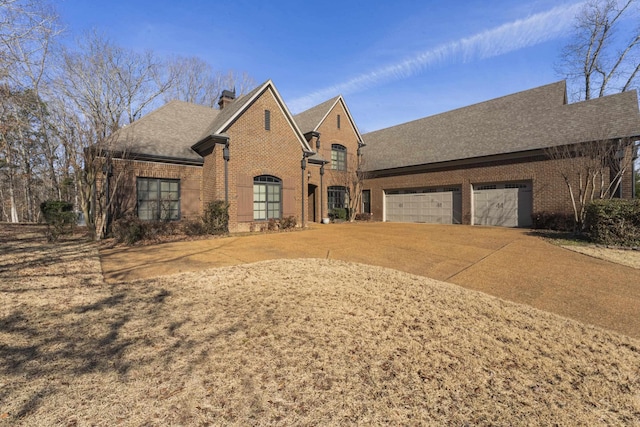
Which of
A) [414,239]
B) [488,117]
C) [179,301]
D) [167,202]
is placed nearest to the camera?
[179,301]

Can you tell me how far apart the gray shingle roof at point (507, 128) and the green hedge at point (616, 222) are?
18.7 feet

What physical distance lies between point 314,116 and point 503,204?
533 inches

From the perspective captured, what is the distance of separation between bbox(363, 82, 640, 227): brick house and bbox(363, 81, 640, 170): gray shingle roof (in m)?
0.04

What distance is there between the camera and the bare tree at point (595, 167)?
11.0m

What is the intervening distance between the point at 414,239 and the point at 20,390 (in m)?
10.1

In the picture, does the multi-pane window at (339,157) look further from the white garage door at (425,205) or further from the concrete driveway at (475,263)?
the concrete driveway at (475,263)

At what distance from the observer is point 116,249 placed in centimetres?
886

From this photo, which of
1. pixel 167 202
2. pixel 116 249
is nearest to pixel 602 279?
pixel 116 249

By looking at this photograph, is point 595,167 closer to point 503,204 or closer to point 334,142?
point 503,204

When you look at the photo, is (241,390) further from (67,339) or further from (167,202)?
(167,202)

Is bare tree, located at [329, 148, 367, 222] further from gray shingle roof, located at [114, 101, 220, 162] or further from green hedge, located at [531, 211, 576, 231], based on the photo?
green hedge, located at [531, 211, 576, 231]

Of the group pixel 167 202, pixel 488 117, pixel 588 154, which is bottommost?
pixel 167 202

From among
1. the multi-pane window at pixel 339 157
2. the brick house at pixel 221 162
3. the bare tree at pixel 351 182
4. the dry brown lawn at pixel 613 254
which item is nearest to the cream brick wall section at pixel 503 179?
the bare tree at pixel 351 182

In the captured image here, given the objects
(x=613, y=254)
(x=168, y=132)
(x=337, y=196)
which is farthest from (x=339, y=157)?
(x=613, y=254)
